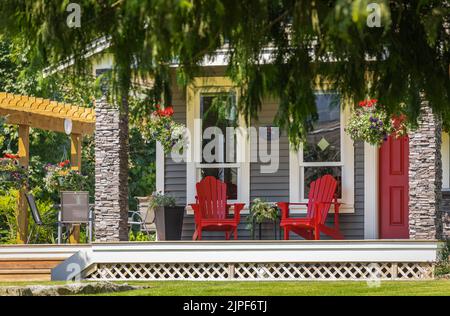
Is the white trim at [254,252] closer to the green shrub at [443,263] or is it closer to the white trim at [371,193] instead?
the green shrub at [443,263]

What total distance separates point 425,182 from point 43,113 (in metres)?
6.40

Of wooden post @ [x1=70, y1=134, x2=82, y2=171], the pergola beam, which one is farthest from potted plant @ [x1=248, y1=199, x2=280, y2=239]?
wooden post @ [x1=70, y1=134, x2=82, y2=171]

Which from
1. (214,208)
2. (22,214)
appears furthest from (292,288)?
(22,214)

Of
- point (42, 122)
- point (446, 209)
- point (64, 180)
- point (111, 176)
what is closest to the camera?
point (111, 176)

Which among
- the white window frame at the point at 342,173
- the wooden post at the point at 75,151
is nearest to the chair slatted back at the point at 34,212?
the wooden post at the point at 75,151

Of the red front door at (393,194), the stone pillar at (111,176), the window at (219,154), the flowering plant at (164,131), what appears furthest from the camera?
the window at (219,154)

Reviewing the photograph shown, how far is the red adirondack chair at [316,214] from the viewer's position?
13.0m

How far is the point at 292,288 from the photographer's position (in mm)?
10375

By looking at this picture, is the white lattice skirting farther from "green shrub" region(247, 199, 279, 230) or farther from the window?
the window

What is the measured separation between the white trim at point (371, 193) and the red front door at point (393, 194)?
0.16 m

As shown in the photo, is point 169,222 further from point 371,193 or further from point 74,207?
point 371,193

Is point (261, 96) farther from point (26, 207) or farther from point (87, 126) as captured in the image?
point (87, 126)

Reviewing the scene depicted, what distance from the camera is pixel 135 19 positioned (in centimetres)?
514
